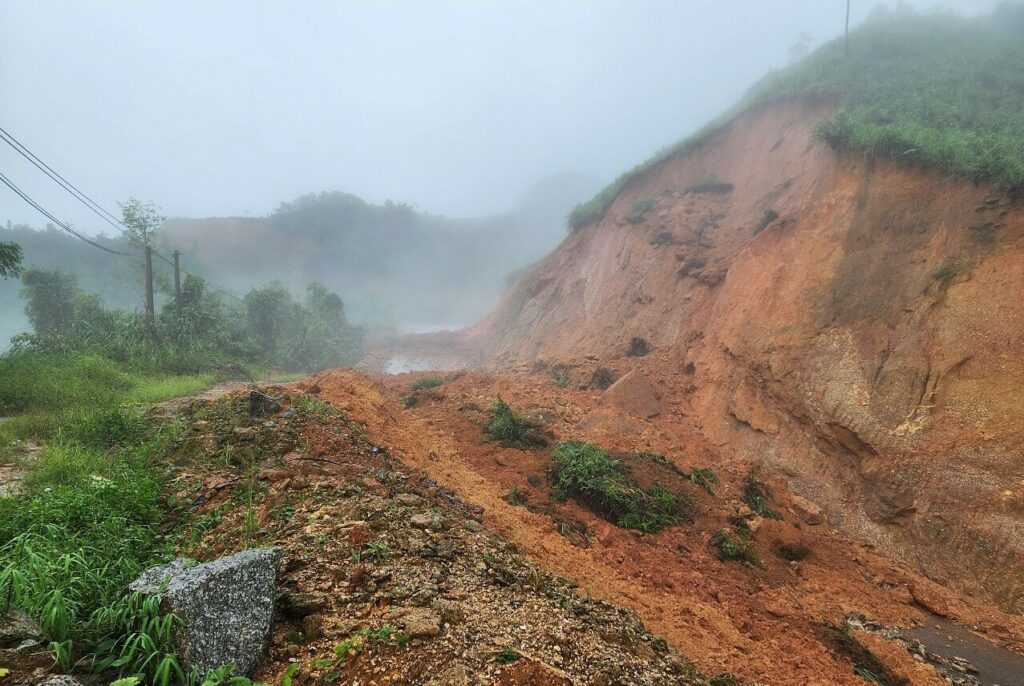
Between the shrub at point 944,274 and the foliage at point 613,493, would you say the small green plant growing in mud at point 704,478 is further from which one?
the shrub at point 944,274

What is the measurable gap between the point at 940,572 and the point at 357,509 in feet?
25.9

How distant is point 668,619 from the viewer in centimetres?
469

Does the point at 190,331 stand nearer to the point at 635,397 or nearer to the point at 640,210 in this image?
the point at 635,397

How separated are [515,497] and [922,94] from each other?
59.0 ft

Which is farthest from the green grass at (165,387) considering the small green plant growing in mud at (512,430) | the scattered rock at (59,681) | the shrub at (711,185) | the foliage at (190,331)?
the shrub at (711,185)

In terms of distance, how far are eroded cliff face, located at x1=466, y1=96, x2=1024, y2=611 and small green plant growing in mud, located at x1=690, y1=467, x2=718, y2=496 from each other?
1196 mm

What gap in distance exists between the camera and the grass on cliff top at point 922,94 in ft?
28.9

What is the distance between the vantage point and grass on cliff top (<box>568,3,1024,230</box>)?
8805 mm

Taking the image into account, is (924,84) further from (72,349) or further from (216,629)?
(72,349)

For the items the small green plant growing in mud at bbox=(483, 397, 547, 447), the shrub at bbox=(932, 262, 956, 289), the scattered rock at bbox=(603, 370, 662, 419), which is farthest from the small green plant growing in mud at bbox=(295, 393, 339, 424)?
the shrub at bbox=(932, 262, 956, 289)

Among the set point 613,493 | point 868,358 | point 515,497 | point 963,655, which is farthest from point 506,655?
point 868,358

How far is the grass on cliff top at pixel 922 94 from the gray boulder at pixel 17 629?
13300 millimetres

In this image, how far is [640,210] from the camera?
19.4m

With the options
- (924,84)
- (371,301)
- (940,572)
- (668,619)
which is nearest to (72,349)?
(668,619)
